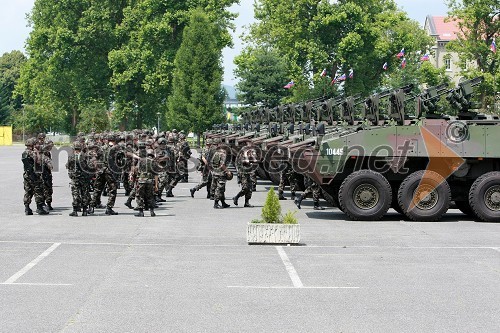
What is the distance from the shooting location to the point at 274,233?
1488cm

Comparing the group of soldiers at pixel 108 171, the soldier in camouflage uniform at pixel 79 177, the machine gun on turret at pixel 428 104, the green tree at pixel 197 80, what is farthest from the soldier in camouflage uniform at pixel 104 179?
the green tree at pixel 197 80

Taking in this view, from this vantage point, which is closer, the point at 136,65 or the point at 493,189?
the point at 493,189

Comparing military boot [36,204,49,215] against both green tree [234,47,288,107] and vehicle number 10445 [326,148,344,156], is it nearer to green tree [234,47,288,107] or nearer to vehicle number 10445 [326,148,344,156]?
vehicle number 10445 [326,148,344,156]

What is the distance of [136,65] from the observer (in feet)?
215

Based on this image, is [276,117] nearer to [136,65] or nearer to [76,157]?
[76,157]

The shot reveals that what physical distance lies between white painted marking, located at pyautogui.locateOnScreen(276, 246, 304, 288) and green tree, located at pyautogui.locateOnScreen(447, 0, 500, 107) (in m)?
45.4

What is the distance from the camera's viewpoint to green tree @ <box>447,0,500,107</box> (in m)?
57.6

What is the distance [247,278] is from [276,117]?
78.1 ft

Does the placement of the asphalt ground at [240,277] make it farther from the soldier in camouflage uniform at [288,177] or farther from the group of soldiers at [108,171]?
the soldier in camouflage uniform at [288,177]

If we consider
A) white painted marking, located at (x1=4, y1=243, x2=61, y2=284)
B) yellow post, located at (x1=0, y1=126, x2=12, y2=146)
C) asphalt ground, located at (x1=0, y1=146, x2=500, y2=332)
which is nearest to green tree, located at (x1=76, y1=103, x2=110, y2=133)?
yellow post, located at (x1=0, y1=126, x2=12, y2=146)

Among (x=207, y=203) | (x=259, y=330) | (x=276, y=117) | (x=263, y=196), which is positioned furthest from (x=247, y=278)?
(x=276, y=117)

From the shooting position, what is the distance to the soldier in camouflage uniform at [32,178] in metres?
19.9

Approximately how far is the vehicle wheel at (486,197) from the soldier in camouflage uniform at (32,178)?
9310 millimetres

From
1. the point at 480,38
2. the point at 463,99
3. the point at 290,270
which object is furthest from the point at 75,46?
the point at 290,270
